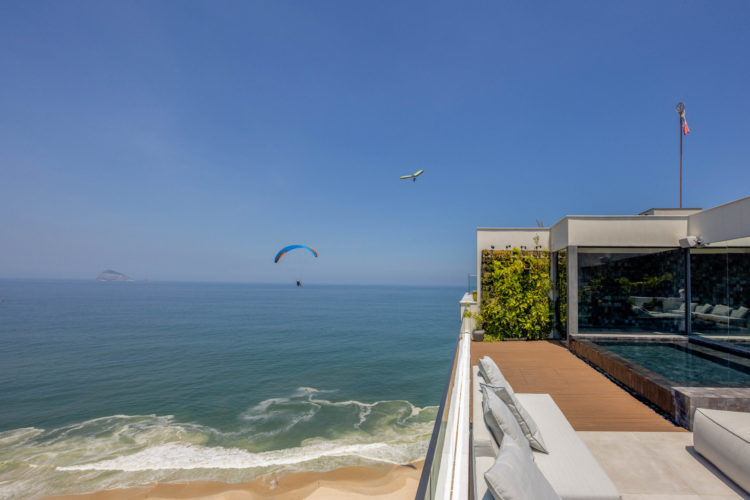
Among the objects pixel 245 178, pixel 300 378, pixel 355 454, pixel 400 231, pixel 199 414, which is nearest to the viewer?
pixel 355 454

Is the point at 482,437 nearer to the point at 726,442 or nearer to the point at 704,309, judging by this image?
the point at 726,442

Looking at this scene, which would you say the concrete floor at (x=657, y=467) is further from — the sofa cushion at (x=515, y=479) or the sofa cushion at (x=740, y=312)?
the sofa cushion at (x=740, y=312)

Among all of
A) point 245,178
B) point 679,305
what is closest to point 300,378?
point 679,305

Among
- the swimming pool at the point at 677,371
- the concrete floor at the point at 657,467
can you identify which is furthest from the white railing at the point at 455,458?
the swimming pool at the point at 677,371

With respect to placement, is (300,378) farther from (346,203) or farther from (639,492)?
(346,203)

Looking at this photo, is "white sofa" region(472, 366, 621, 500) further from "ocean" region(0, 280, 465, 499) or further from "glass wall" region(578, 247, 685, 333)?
"glass wall" region(578, 247, 685, 333)

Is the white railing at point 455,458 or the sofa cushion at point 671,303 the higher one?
the sofa cushion at point 671,303
